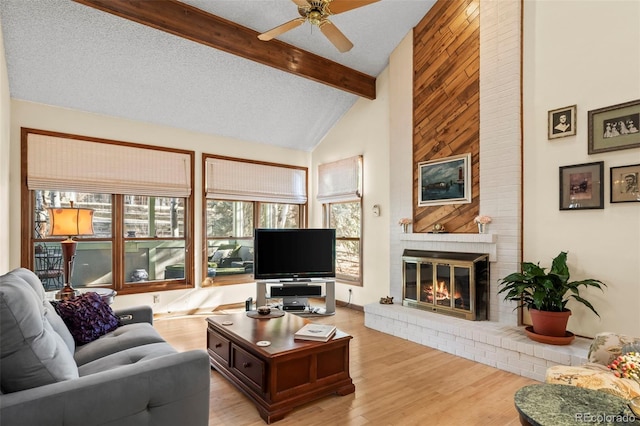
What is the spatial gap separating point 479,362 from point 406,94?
3.47 meters

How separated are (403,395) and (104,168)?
14.5ft

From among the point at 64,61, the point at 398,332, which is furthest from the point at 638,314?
the point at 64,61

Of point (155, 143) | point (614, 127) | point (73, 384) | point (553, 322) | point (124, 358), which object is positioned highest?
point (155, 143)

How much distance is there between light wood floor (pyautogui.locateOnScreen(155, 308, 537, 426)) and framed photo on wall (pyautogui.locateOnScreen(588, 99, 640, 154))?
87.8 inches

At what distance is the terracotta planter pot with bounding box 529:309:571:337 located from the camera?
313 cm

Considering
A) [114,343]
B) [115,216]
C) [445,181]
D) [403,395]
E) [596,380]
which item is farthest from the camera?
[115,216]

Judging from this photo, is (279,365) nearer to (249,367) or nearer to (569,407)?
(249,367)

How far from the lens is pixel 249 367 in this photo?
2668 mm

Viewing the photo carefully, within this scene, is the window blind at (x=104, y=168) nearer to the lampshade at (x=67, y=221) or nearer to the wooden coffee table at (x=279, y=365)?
the lampshade at (x=67, y=221)

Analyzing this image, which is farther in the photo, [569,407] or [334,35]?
[334,35]

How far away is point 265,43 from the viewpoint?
432 cm

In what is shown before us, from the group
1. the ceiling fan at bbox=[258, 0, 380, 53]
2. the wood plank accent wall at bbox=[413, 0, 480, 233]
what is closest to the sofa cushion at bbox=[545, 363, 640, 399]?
the wood plank accent wall at bbox=[413, 0, 480, 233]

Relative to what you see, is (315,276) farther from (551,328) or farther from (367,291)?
(551,328)

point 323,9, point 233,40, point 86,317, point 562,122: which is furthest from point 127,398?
point 562,122
